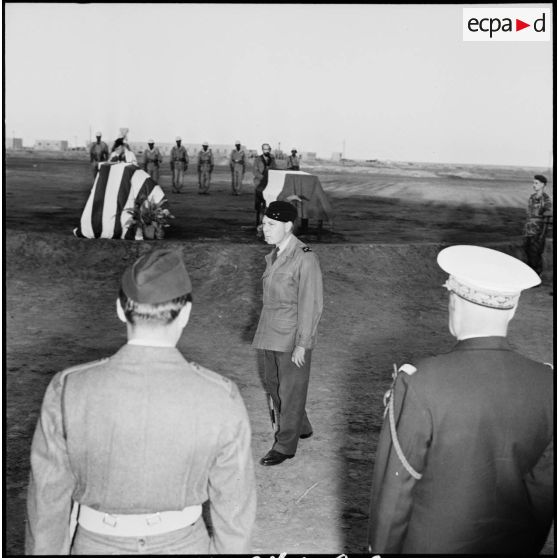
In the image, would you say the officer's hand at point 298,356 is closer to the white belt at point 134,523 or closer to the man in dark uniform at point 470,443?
the man in dark uniform at point 470,443

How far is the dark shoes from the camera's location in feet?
14.8

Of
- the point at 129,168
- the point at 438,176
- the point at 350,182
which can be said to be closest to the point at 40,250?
the point at 129,168

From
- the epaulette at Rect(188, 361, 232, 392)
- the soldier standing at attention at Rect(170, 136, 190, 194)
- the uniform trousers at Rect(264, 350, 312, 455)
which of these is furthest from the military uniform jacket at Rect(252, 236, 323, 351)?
the soldier standing at attention at Rect(170, 136, 190, 194)

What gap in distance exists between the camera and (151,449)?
1.92 metres

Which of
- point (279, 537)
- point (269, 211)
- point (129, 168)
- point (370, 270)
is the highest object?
point (129, 168)

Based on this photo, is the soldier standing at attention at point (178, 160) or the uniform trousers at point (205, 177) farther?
the uniform trousers at point (205, 177)

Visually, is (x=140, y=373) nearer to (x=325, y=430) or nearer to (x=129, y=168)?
(x=325, y=430)

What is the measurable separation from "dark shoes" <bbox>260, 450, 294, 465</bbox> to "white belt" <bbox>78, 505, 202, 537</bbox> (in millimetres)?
2590

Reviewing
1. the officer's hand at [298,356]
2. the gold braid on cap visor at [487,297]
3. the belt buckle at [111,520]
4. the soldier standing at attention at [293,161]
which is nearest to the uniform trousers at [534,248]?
the officer's hand at [298,356]

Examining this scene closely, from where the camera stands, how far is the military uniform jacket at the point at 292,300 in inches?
171

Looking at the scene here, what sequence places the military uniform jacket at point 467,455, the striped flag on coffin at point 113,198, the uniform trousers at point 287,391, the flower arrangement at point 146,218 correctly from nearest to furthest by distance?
the military uniform jacket at point 467,455 < the uniform trousers at point 287,391 < the striped flag on coffin at point 113,198 < the flower arrangement at point 146,218

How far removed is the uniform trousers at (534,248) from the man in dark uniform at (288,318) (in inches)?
327

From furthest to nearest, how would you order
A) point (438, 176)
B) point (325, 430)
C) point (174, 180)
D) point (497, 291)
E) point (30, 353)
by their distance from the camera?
point (438, 176) < point (174, 180) < point (30, 353) < point (325, 430) < point (497, 291)

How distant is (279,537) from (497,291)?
2125mm
